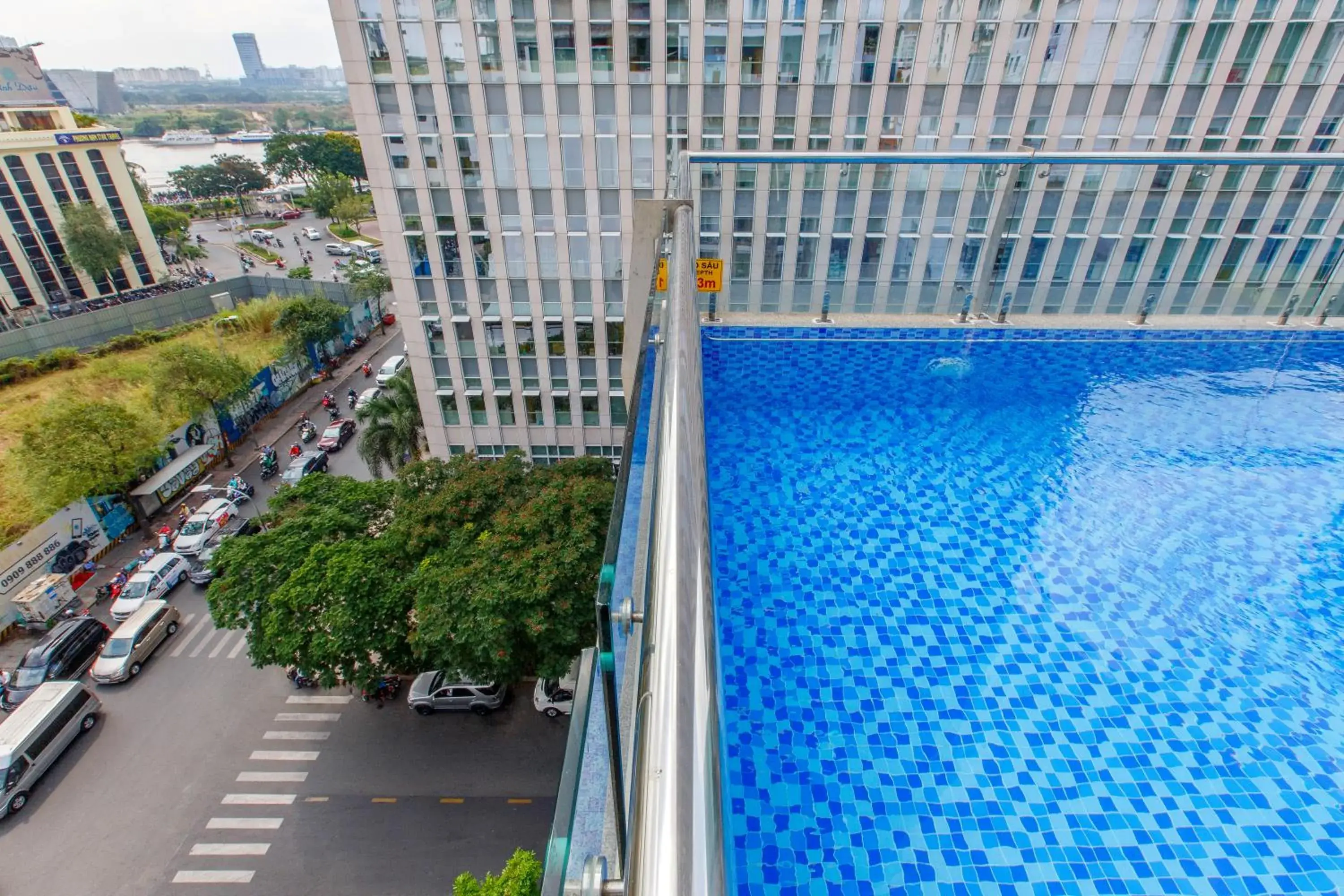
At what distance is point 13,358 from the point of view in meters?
20.8

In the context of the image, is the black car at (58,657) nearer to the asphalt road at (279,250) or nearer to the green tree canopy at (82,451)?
the green tree canopy at (82,451)

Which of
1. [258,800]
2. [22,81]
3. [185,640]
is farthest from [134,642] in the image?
[22,81]

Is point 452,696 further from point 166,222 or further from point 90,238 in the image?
point 166,222

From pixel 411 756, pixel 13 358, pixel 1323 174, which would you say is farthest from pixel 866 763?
pixel 13 358

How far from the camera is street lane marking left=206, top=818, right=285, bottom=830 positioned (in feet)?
27.6

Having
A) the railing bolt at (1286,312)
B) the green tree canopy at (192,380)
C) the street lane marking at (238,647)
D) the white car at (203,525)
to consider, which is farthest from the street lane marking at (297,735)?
the railing bolt at (1286,312)

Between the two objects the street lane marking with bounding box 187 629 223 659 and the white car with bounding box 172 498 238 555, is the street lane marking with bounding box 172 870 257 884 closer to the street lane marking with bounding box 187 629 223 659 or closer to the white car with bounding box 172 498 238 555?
the street lane marking with bounding box 187 629 223 659

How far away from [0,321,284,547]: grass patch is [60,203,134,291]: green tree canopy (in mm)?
7863

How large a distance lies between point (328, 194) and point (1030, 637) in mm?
49669

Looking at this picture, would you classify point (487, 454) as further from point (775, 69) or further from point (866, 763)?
point (866, 763)

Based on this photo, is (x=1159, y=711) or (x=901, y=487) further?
(x=901, y=487)

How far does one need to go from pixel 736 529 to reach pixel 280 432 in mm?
19843

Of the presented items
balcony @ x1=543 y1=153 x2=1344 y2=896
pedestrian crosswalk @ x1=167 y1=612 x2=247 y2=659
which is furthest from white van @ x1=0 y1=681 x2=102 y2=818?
balcony @ x1=543 y1=153 x2=1344 y2=896

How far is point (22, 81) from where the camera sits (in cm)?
2750
